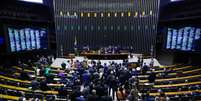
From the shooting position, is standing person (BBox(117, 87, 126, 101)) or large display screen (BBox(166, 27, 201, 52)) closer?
standing person (BBox(117, 87, 126, 101))

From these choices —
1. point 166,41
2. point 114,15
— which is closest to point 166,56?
point 166,41

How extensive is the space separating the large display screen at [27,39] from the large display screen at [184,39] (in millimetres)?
8971

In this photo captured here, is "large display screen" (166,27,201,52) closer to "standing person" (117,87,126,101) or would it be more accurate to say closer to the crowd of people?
the crowd of people

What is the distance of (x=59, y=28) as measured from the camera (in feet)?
87.1

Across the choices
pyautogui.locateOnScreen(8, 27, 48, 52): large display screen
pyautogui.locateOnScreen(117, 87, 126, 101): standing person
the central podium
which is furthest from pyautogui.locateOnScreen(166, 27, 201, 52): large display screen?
pyautogui.locateOnScreen(8, 27, 48, 52): large display screen

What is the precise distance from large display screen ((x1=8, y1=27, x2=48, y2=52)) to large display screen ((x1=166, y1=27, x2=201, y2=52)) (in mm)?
8971

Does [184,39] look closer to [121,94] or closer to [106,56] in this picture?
[106,56]

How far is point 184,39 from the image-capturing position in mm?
18156

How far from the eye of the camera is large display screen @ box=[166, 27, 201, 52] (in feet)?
55.9

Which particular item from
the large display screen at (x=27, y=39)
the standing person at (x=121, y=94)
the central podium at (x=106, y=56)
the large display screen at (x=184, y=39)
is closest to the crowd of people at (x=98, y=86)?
the standing person at (x=121, y=94)

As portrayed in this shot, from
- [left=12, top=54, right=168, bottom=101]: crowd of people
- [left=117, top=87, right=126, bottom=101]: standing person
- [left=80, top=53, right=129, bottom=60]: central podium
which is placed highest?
[left=12, top=54, right=168, bottom=101]: crowd of people

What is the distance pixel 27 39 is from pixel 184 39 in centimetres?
1012

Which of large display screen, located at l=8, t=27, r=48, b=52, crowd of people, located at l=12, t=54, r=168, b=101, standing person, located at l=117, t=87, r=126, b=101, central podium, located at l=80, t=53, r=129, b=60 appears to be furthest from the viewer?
central podium, located at l=80, t=53, r=129, b=60

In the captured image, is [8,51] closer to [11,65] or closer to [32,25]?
[11,65]
